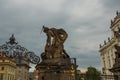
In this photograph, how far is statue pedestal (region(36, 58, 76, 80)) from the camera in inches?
803

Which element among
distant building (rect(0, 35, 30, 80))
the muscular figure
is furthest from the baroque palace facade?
the muscular figure

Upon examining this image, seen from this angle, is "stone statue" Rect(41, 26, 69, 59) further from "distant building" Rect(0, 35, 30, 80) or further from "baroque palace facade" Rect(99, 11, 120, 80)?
"baroque palace facade" Rect(99, 11, 120, 80)

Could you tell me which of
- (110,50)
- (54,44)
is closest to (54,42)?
(54,44)

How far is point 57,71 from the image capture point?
2047 centimetres

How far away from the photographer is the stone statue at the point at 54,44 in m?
22.1

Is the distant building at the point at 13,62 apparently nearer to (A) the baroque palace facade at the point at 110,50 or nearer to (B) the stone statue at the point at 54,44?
(B) the stone statue at the point at 54,44

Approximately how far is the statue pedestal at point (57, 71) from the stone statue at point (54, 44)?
1.25 metres

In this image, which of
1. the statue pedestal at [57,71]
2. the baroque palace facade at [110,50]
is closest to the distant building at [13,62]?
the statue pedestal at [57,71]

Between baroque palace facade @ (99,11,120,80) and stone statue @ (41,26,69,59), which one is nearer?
stone statue @ (41,26,69,59)

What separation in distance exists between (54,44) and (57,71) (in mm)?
3066

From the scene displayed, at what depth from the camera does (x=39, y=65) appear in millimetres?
21062

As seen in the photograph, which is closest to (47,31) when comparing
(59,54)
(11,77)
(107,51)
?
(59,54)

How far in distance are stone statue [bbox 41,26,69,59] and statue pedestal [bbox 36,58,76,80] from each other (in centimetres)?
125

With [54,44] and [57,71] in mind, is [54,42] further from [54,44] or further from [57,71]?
[57,71]
